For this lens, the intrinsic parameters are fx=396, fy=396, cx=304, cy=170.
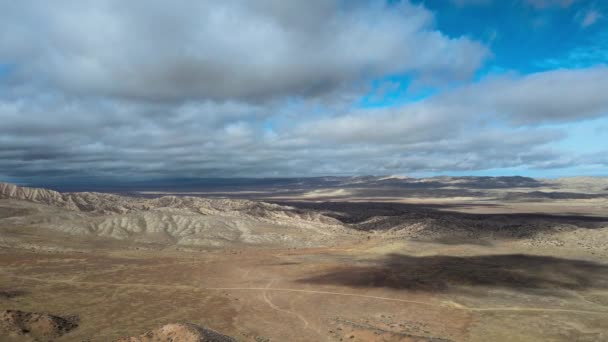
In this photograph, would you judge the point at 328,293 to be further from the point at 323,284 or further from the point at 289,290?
the point at 289,290

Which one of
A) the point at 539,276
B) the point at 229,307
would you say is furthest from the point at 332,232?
the point at 229,307

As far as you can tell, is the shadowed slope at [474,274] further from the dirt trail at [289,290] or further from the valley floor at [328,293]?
the dirt trail at [289,290]

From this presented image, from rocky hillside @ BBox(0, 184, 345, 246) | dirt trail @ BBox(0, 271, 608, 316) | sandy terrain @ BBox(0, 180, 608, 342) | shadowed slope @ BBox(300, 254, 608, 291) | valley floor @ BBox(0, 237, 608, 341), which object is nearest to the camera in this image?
valley floor @ BBox(0, 237, 608, 341)

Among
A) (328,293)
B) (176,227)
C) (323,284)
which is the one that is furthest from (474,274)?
(176,227)

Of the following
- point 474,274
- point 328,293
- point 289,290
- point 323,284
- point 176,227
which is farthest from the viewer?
point 176,227

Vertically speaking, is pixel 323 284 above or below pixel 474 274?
below

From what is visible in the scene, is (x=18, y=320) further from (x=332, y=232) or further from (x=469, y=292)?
(x=332, y=232)

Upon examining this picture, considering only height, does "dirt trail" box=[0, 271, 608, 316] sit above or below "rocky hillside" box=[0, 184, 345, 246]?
Result: below

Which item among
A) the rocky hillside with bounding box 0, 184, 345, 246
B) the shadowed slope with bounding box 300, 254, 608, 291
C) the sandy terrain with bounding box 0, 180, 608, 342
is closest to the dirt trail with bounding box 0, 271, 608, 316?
the sandy terrain with bounding box 0, 180, 608, 342

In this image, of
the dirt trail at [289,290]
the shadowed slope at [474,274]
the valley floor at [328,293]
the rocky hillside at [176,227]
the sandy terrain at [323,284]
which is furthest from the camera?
the rocky hillside at [176,227]

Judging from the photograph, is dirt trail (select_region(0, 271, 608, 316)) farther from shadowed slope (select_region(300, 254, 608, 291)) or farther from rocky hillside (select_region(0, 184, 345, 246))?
rocky hillside (select_region(0, 184, 345, 246))

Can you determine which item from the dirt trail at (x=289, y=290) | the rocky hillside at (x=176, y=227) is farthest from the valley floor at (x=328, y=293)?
the rocky hillside at (x=176, y=227)
